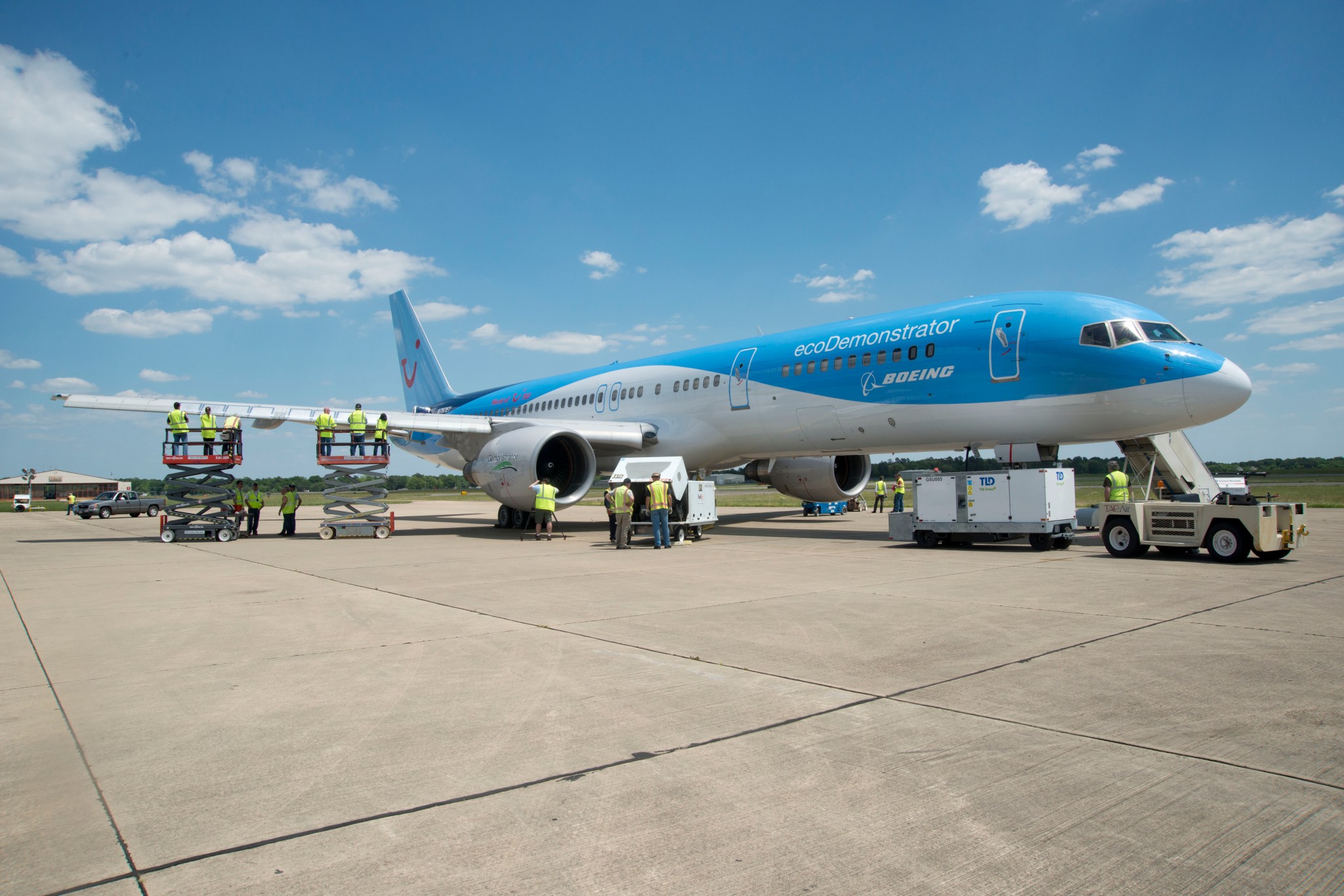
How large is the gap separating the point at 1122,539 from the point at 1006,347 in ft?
11.0

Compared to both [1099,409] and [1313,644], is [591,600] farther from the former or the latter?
[1099,409]

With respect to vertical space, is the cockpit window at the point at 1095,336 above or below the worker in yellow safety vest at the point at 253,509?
above

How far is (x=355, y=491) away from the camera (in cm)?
1769

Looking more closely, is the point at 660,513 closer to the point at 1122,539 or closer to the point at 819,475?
the point at 819,475

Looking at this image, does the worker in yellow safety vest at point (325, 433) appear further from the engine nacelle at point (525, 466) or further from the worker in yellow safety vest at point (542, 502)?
the worker in yellow safety vest at point (542, 502)

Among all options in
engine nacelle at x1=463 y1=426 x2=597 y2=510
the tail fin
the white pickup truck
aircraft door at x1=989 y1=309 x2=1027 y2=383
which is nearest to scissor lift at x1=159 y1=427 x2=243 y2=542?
engine nacelle at x1=463 y1=426 x2=597 y2=510

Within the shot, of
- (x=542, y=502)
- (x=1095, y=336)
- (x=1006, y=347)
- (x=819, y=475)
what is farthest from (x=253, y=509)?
(x=1095, y=336)

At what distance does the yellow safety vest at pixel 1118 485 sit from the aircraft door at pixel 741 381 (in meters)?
6.72

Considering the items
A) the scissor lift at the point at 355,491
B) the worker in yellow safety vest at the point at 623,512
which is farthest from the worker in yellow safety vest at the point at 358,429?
the worker in yellow safety vest at the point at 623,512

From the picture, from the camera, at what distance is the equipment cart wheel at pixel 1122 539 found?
438 inches

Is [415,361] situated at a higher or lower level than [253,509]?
higher

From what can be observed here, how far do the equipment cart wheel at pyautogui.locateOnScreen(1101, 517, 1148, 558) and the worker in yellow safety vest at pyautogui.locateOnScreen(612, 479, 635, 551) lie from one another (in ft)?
25.5

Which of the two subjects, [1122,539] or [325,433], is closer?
[1122,539]

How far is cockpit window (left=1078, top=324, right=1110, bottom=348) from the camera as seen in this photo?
11.6 metres
